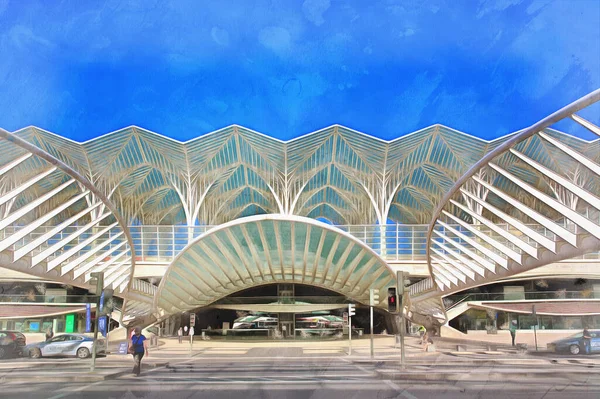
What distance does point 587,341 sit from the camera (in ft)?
55.5

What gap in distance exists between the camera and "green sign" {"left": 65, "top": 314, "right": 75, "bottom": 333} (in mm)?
27938

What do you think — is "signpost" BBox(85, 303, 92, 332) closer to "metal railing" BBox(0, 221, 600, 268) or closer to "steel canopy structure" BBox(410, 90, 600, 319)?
"metal railing" BBox(0, 221, 600, 268)

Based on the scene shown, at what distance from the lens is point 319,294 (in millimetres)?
37625

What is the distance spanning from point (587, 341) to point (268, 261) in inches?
695

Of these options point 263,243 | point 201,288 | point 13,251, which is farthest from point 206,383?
point 201,288

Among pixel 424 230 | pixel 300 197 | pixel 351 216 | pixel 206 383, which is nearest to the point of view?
pixel 206 383

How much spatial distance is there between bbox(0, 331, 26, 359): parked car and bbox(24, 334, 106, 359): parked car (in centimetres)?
76

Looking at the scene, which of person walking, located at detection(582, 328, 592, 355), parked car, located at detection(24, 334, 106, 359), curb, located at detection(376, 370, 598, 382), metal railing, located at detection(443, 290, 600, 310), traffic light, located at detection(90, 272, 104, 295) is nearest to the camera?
curb, located at detection(376, 370, 598, 382)

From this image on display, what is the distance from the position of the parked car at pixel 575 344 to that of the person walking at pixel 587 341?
9 cm

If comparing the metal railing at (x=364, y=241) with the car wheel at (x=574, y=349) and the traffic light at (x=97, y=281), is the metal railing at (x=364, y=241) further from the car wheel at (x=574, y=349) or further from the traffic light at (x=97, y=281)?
the traffic light at (x=97, y=281)

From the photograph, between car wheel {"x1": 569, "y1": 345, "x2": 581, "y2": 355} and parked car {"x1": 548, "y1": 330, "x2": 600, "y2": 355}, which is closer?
parked car {"x1": 548, "y1": 330, "x2": 600, "y2": 355}

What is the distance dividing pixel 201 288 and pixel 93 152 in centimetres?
1701

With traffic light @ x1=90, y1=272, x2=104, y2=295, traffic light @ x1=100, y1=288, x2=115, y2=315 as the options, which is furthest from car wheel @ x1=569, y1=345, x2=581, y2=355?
traffic light @ x1=90, y1=272, x2=104, y2=295

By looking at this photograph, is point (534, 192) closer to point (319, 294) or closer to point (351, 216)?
point (319, 294)
